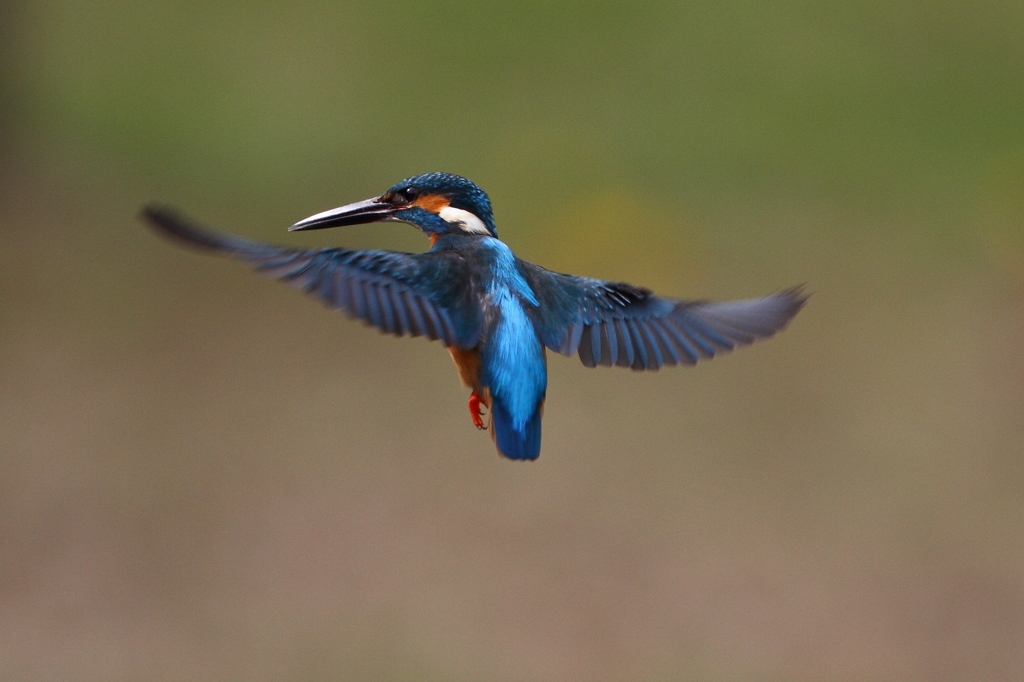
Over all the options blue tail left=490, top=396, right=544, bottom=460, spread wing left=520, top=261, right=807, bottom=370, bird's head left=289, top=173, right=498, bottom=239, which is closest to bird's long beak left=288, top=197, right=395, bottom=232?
bird's head left=289, top=173, right=498, bottom=239

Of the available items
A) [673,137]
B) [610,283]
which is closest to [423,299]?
[610,283]

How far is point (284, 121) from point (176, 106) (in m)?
0.82

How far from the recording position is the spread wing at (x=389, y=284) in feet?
5.01

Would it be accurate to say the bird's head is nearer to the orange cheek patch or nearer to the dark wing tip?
the orange cheek patch

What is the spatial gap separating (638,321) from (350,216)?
481mm

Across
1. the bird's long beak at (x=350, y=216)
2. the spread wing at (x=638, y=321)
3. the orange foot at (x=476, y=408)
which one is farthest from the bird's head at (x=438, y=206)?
the orange foot at (x=476, y=408)

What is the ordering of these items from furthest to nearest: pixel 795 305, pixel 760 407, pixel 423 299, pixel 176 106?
pixel 176 106 < pixel 760 407 < pixel 795 305 < pixel 423 299

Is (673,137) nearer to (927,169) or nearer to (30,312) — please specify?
(927,169)

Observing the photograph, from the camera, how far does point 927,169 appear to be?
767cm

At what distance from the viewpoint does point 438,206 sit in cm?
183

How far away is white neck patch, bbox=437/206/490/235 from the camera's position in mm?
1804

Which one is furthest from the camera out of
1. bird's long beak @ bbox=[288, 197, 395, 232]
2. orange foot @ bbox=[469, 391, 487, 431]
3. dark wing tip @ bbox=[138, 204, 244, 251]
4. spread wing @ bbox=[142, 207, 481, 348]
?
orange foot @ bbox=[469, 391, 487, 431]

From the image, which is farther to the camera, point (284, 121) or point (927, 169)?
point (927, 169)

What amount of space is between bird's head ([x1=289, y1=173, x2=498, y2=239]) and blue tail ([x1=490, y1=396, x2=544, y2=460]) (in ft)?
0.99
